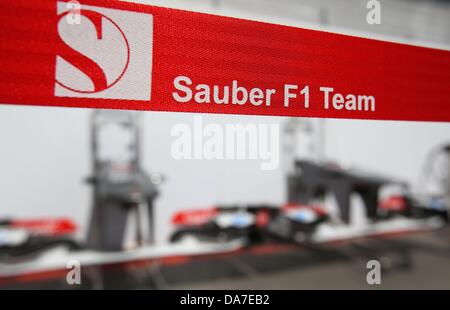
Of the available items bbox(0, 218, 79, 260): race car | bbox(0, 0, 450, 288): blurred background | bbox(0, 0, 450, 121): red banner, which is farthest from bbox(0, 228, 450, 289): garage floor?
bbox(0, 0, 450, 121): red banner

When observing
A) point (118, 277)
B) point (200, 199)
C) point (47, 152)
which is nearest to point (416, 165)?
point (200, 199)

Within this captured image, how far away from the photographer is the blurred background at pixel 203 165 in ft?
8.29

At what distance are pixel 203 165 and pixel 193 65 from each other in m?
2.22

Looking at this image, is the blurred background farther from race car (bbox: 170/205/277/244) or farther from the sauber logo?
the sauber logo

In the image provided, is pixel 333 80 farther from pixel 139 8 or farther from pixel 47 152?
pixel 47 152

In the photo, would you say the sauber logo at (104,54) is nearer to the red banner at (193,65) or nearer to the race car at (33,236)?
the red banner at (193,65)

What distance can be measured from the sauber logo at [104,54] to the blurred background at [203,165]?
150 centimetres

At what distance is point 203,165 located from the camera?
3.12 metres

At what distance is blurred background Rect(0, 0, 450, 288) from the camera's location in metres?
2.53

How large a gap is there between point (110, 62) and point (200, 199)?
2304 millimetres

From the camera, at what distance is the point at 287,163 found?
3195 millimetres

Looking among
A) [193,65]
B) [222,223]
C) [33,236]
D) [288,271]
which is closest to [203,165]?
[222,223]

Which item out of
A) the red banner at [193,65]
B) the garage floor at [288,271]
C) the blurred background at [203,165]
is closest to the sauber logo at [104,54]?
the red banner at [193,65]

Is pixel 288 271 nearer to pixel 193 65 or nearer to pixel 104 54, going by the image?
pixel 193 65
